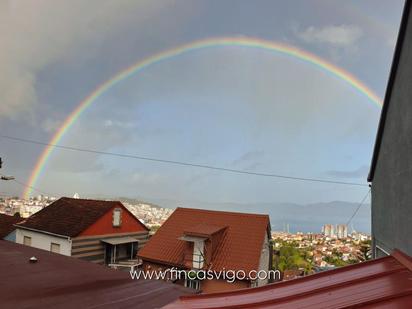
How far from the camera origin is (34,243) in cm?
2067

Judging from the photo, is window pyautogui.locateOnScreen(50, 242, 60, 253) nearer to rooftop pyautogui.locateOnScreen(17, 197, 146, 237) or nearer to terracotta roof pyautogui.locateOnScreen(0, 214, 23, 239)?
rooftop pyautogui.locateOnScreen(17, 197, 146, 237)

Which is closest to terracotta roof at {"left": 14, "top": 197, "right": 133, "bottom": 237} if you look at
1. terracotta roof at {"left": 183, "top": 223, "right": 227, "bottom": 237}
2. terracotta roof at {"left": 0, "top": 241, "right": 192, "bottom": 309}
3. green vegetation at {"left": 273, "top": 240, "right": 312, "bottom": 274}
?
terracotta roof at {"left": 183, "top": 223, "right": 227, "bottom": 237}

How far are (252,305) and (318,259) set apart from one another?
17.9m

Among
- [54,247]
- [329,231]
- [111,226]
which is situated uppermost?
[111,226]

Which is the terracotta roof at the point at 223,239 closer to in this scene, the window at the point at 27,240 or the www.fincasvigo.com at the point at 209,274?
the www.fincasvigo.com at the point at 209,274

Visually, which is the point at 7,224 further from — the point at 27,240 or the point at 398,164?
the point at 398,164

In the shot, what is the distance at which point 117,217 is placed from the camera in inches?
874

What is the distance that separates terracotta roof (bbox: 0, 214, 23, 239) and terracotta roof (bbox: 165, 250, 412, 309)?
23671 mm

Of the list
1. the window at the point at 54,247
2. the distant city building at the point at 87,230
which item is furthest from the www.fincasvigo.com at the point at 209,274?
the window at the point at 54,247

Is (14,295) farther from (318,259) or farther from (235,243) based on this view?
(318,259)

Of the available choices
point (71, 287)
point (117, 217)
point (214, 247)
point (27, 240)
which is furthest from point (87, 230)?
point (71, 287)

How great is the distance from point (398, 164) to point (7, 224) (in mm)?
27234

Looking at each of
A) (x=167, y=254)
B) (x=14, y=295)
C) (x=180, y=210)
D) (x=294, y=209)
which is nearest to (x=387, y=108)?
(x=14, y=295)

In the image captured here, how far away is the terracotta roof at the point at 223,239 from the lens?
16984mm
